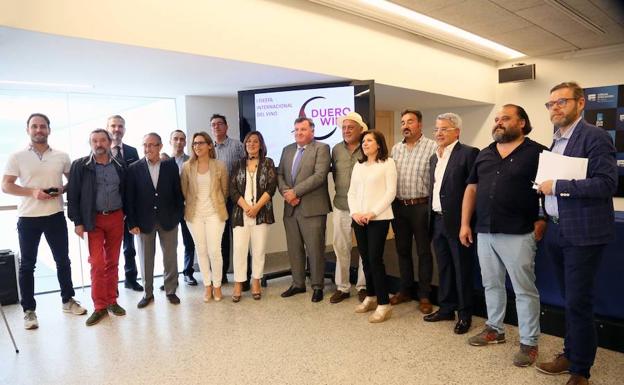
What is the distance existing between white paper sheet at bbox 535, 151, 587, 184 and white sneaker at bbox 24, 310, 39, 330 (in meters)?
3.90

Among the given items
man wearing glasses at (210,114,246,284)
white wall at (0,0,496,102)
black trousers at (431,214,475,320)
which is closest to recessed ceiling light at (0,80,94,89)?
man wearing glasses at (210,114,246,284)

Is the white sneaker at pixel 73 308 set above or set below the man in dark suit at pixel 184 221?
below

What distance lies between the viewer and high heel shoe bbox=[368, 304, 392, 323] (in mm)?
3379

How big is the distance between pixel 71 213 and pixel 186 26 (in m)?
1.79

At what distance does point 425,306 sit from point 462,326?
467 mm

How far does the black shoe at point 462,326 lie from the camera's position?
312cm

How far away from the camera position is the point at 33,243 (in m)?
3.53

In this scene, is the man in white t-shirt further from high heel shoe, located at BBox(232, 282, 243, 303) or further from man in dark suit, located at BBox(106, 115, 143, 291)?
high heel shoe, located at BBox(232, 282, 243, 303)

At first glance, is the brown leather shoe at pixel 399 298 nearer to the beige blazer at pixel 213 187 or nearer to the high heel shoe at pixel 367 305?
A: the high heel shoe at pixel 367 305

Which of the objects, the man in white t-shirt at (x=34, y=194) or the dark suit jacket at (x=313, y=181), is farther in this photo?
the dark suit jacket at (x=313, y=181)

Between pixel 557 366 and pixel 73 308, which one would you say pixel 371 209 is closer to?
pixel 557 366

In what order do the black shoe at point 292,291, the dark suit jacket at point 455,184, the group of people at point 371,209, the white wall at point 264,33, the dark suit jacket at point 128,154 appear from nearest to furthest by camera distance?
the group of people at point 371,209, the white wall at point 264,33, the dark suit jacket at point 455,184, the black shoe at point 292,291, the dark suit jacket at point 128,154

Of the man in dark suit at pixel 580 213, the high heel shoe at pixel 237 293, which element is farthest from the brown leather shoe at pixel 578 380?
the high heel shoe at pixel 237 293

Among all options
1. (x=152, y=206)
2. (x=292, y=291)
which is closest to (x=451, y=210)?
(x=292, y=291)
